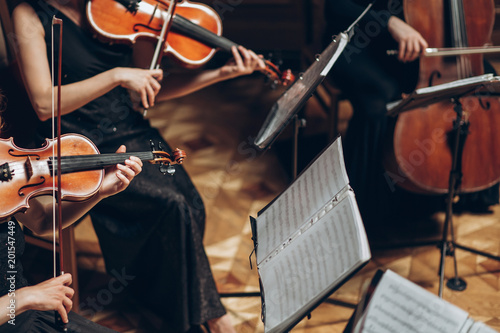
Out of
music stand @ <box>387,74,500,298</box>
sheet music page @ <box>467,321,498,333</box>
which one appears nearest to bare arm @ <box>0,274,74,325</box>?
sheet music page @ <box>467,321,498,333</box>

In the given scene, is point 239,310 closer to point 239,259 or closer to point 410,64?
point 239,259

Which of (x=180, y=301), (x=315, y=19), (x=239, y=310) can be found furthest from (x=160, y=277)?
(x=315, y=19)

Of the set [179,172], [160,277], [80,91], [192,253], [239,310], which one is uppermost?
[80,91]

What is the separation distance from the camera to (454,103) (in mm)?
1673

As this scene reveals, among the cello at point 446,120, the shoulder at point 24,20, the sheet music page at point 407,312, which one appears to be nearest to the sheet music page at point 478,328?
the sheet music page at point 407,312

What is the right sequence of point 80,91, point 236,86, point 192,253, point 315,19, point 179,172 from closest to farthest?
point 80,91, point 192,253, point 179,172, point 315,19, point 236,86

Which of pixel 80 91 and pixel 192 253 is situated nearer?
pixel 80 91

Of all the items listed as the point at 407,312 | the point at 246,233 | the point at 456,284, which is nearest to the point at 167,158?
the point at 407,312

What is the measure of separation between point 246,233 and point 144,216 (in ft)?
1.92

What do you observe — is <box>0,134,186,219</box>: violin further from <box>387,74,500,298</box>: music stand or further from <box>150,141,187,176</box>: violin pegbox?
<box>387,74,500,298</box>: music stand

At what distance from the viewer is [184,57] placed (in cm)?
161

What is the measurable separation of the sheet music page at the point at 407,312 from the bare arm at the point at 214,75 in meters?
0.89

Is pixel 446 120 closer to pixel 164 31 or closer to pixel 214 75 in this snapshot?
pixel 214 75

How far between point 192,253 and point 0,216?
24.3 inches
